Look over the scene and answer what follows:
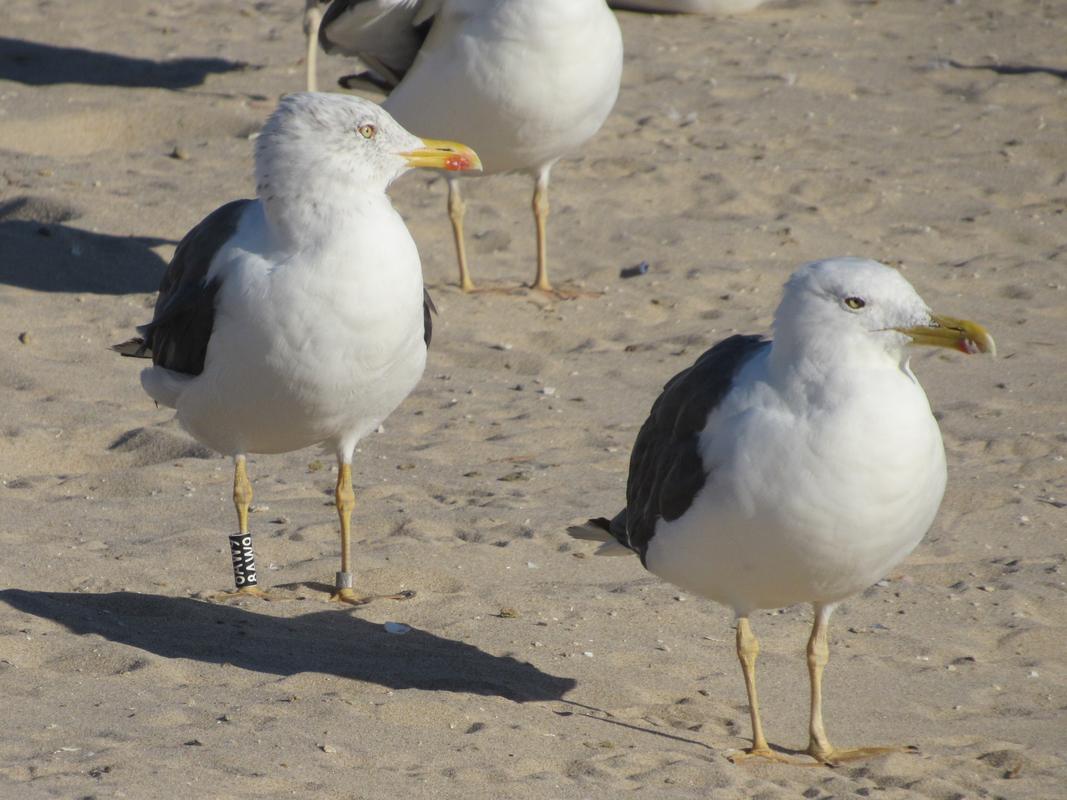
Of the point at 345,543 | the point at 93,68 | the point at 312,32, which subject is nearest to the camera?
the point at 345,543

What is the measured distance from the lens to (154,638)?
4.91 m

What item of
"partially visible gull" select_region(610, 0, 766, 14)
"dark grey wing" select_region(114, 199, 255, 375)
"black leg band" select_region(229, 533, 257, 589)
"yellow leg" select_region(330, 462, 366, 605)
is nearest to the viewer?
"dark grey wing" select_region(114, 199, 255, 375)

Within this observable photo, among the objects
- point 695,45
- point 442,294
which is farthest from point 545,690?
point 695,45

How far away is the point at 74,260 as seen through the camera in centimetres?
890

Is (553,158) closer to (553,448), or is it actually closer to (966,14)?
(553,448)

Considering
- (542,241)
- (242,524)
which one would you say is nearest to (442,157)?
(242,524)

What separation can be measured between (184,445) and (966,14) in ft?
30.6

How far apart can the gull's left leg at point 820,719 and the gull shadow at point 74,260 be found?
5110 mm

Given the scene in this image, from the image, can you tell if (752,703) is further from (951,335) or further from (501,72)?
(501,72)

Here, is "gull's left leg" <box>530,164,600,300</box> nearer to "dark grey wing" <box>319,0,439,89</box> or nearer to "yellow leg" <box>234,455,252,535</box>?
"dark grey wing" <box>319,0,439,89</box>

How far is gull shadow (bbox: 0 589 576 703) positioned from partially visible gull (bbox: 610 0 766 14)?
9674mm

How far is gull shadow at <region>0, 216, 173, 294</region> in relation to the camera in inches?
342

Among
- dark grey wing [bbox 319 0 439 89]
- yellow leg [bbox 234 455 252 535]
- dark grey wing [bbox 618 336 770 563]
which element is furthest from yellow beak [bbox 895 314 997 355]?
dark grey wing [bbox 319 0 439 89]

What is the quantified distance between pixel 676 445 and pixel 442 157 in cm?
141
